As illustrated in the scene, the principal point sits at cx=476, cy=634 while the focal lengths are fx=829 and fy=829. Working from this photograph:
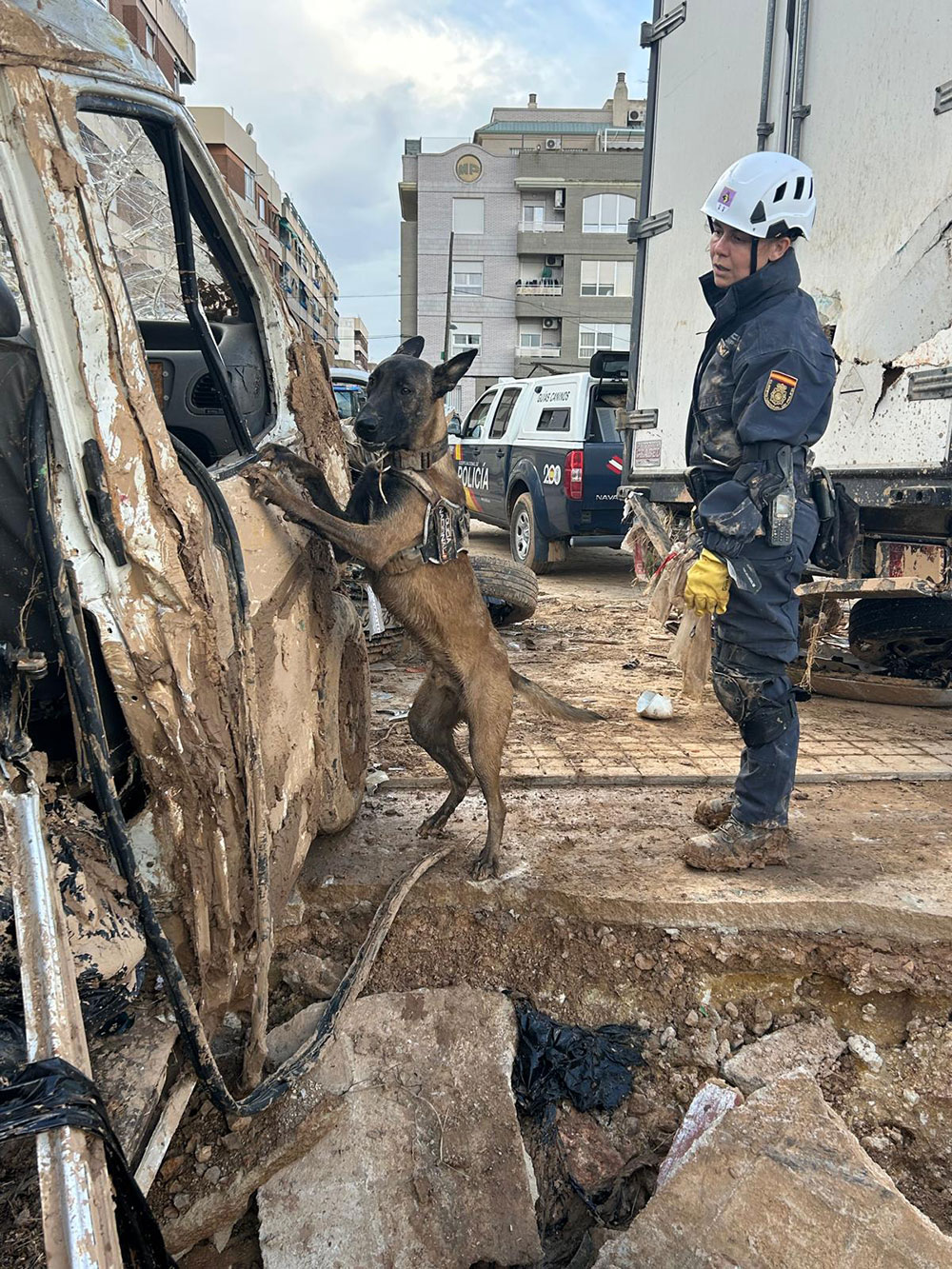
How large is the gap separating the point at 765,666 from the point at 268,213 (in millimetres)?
11350

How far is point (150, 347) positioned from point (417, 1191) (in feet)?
10.8

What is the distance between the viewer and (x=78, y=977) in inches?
62.7

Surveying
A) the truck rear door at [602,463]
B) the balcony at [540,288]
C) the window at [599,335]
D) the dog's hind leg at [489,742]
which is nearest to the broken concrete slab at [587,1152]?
the dog's hind leg at [489,742]

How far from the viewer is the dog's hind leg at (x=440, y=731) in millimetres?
3301

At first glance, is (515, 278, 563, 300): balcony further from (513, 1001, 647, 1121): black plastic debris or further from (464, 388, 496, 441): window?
(513, 1001, 647, 1121): black plastic debris

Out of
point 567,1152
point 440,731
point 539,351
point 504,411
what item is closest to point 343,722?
point 440,731

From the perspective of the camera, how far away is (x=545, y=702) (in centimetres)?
340

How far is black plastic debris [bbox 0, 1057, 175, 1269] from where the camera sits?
116 cm

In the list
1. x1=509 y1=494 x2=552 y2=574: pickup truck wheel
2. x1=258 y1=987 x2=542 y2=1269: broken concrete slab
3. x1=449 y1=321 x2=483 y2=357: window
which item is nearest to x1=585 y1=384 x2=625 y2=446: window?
x1=509 y1=494 x2=552 y2=574: pickup truck wheel

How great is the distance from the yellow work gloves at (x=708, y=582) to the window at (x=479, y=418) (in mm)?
8464

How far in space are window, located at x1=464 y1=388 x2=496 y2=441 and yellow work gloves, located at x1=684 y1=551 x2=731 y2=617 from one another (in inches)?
333

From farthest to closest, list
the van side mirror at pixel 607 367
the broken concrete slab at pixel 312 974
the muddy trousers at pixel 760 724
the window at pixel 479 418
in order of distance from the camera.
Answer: the window at pixel 479 418, the van side mirror at pixel 607 367, the muddy trousers at pixel 760 724, the broken concrete slab at pixel 312 974

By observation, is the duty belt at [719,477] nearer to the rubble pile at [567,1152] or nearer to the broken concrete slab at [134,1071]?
the rubble pile at [567,1152]

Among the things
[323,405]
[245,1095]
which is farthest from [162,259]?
[245,1095]
